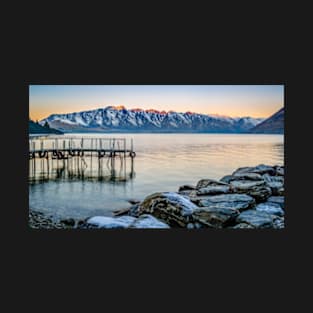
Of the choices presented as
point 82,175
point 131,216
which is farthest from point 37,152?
point 131,216

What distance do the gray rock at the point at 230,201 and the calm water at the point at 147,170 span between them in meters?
0.62

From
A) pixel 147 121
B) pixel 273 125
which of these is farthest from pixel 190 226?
pixel 273 125

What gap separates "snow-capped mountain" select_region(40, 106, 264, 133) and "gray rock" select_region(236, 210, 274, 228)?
1.96 meters

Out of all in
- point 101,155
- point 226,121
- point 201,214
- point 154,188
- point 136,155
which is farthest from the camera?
point 101,155

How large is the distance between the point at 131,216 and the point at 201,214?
1.31 meters

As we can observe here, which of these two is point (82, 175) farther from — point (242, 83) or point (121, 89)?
point (242, 83)

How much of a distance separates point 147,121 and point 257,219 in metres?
3.02

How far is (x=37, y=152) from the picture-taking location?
361 inches

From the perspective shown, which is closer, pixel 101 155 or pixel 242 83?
pixel 242 83

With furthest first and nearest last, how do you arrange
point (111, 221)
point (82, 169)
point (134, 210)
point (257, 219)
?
point (82, 169)
point (134, 210)
point (257, 219)
point (111, 221)

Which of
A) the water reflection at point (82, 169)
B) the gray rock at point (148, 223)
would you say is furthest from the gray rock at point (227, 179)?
the water reflection at point (82, 169)

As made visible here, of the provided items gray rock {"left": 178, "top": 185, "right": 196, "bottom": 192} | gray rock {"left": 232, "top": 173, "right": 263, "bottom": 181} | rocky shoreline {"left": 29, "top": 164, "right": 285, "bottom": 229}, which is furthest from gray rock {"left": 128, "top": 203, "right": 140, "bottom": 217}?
gray rock {"left": 232, "top": 173, "right": 263, "bottom": 181}

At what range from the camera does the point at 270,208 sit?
26.5 feet

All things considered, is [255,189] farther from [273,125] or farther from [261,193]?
[273,125]
